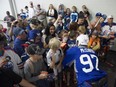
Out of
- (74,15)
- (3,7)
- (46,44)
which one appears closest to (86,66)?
(46,44)

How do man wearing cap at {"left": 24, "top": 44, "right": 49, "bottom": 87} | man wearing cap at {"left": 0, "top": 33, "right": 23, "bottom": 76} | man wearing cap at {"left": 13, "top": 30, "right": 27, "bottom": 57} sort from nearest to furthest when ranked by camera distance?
man wearing cap at {"left": 0, "top": 33, "right": 23, "bottom": 76}, man wearing cap at {"left": 24, "top": 44, "right": 49, "bottom": 87}, man wearing cap at {"left": 13, "top": 30, "right": 27, "bottom": 57}

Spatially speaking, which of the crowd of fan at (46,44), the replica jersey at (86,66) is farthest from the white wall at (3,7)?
the replica jersey at (86,66)

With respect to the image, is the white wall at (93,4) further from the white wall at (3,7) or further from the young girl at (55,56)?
the young girl at (55,56)

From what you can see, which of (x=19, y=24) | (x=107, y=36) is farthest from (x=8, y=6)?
(x=107, y=36)

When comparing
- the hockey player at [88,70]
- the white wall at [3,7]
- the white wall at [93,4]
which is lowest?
the hockey player at [88,70]

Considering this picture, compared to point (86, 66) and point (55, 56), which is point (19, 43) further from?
point (86, 66)

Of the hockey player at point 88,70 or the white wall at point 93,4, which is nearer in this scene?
the hockey player at point 88,70

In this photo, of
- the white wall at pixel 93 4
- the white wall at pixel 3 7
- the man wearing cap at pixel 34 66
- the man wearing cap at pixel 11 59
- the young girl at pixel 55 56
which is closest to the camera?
the man wearing cap at pixel 11 59

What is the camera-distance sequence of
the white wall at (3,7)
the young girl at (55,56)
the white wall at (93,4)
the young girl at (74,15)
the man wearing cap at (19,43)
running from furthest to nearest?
the white wall at (3,7)
the young girl at (74,15)
the white wall at (93,4)
the man wearing cap at (19,43)
the young girl at (55,56)

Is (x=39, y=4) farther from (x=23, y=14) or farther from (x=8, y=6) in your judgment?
(x=8, y=6)

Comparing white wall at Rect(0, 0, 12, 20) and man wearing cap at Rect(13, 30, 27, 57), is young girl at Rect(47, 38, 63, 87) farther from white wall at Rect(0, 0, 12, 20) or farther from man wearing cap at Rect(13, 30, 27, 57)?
white wall at Rect(0, 0, 12, 20)

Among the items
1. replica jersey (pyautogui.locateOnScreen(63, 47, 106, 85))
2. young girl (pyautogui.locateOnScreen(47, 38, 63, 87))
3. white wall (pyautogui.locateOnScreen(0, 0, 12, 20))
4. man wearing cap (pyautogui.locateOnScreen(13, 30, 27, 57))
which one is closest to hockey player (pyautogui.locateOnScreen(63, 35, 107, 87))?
replica jersey (pyautogui.locateOnScreen(63, 47, 106, 85))

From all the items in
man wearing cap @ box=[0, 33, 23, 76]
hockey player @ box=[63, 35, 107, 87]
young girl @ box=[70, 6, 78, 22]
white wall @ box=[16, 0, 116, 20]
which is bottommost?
hockey player @ box=[63, 35, 107, 87]

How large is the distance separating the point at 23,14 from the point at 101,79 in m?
6.64
